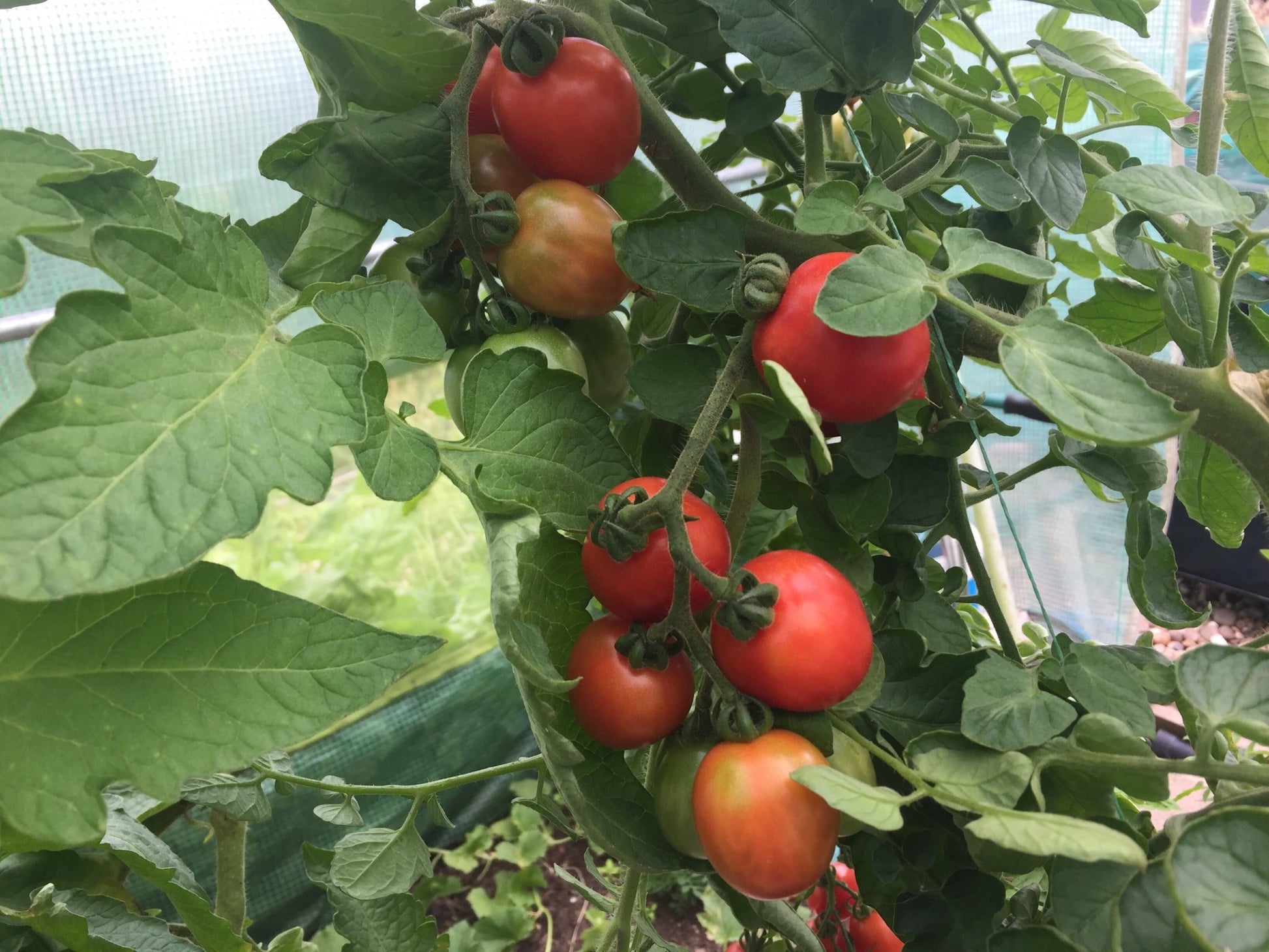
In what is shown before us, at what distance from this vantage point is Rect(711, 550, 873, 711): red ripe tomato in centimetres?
30

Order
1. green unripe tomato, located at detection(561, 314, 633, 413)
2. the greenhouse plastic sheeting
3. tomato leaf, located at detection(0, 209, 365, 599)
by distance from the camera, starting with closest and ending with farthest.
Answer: tomato leaf, located at detection(0, 209, 365, 599), green unripe tomato, located at detection(561, 314, 633, 413), the greenhouse plastic sheeting

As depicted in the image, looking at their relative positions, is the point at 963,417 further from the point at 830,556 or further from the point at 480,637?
the point at 480,637

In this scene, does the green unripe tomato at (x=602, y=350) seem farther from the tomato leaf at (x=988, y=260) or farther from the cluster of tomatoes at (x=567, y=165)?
the tomato leaf at (x=988, y=260)

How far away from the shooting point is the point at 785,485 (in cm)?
39

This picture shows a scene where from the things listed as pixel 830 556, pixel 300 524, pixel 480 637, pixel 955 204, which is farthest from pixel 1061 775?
pixel 300 524

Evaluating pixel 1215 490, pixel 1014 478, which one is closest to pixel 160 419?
pixel 1014 478

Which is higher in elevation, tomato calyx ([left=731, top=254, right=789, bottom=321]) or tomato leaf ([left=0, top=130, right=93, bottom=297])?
tomato leaf ([left=0, top=130, right=93, bottom=297])

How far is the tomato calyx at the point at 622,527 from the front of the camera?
30 centimetres

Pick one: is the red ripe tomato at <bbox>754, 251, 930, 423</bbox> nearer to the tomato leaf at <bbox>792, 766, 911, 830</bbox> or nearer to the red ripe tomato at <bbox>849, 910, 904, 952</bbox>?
the tomato leaf at <bbox>792, 766, 911, 830</bbox>

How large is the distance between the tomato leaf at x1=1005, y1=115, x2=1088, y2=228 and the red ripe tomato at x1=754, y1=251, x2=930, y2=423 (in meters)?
0.11

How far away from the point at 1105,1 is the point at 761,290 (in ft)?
0.76

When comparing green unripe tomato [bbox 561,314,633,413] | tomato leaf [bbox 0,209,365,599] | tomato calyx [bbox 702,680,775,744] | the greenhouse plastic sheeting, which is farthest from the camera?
the greenhouse plastic sheeting

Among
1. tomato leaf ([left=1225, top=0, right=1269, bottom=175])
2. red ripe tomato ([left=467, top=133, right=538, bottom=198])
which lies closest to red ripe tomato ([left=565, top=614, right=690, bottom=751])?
red ripe tomato ([left=467, top=133, right=538, bottom=198])

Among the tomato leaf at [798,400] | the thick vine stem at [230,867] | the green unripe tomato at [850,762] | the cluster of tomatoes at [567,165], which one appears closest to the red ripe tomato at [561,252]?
the cluster of tomatoes at [567,165]
